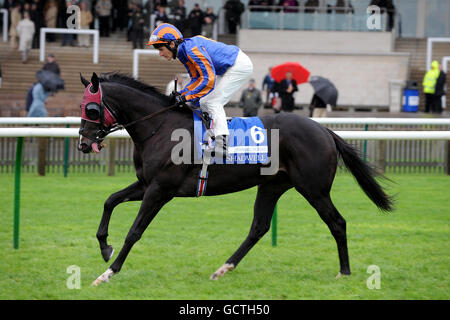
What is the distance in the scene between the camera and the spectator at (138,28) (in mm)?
22780

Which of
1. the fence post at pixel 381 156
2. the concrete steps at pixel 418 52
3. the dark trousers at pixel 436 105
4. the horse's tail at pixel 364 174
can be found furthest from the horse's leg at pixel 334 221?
the concrete steps at pixel 418 52

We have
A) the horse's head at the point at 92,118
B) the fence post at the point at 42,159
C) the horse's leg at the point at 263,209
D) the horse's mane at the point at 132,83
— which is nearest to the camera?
the horse's head at the point at 92,118

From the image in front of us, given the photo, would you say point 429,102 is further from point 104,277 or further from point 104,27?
point 104,277

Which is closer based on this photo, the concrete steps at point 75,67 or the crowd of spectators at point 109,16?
the concrete steps at point 75,67

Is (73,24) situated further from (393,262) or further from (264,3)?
(264,3)

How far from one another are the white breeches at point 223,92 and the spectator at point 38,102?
870 cm

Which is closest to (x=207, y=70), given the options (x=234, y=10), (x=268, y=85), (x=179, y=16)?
(x=268, y=85)

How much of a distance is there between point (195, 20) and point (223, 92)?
56.9ft

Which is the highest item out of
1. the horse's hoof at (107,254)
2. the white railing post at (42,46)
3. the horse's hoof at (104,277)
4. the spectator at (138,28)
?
the spectator at (138,28)

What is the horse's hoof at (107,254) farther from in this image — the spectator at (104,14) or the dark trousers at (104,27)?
the dark trousers at (104,27)

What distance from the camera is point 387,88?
23.1 metres

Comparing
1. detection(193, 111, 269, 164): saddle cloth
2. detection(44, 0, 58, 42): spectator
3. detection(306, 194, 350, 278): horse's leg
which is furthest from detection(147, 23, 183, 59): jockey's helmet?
detection(44, 0, 58, 42): spectator

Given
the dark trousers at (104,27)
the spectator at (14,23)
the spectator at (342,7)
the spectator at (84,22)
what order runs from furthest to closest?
the dark trousers at (104,27) < the spectator at (14,23) < the spectator at (342,7) < the spectator at (84,22)

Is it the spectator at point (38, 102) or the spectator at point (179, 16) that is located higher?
the spectator at point (179, 16)
